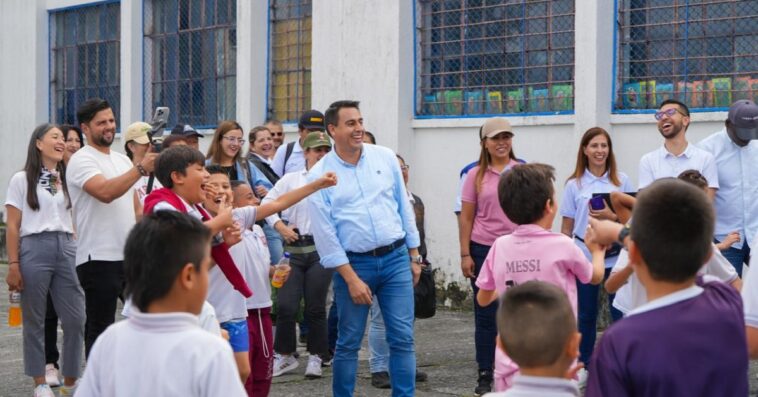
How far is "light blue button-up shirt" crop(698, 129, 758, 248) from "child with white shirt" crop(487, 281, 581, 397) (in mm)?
5485

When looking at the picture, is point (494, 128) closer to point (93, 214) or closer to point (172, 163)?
point (93, 214)

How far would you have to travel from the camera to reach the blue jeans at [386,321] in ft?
22.9

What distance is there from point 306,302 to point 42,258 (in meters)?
1.90

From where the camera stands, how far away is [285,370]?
29.1 feet

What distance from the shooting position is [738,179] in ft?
28.2

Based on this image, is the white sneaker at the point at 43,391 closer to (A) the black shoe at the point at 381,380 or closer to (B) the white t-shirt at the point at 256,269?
(B) the white t-shirt at the point at 256,269

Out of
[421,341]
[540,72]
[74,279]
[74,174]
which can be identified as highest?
[540,72]

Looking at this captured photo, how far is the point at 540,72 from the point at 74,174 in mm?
5656

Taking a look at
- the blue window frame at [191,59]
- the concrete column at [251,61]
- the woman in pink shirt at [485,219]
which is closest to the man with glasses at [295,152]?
the woman in pink shirt at [485,219]

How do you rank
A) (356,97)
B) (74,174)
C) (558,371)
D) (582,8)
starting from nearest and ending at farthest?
(558,371)
(74,174)
(582,8)
(356,97)

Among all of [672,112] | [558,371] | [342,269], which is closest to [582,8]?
[672,112]

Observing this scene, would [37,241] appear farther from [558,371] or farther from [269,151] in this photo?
[558,371]

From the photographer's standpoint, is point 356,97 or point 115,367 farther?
point 356,97

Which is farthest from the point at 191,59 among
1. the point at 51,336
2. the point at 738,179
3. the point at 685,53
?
the point at 738,179
